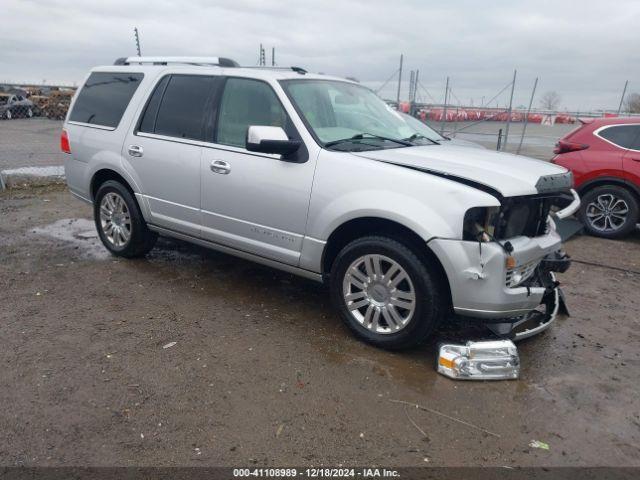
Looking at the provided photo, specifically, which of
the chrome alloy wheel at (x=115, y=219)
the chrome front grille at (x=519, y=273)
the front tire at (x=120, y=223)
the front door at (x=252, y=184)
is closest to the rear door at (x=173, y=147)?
the front door at (x=252, y=184)

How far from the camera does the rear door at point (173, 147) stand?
4480 mm

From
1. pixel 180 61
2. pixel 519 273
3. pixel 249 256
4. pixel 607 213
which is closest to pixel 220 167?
pixel 249 256

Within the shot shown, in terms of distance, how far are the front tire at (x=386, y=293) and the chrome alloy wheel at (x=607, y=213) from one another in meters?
4.93

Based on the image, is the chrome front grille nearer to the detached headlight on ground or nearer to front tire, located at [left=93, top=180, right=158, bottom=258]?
the detached headlight on ground

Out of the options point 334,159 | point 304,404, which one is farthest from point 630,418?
point 334,159

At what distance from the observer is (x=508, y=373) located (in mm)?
Result: 3381

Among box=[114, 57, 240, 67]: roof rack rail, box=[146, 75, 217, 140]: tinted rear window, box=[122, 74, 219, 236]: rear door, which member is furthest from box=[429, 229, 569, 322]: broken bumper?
box=[114, 57, 240, 67]: roof rack rail

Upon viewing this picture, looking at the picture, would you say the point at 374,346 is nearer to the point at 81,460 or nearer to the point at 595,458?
→ the point at 595,458

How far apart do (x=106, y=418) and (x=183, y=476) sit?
68cm

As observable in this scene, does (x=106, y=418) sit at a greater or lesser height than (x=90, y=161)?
lesser

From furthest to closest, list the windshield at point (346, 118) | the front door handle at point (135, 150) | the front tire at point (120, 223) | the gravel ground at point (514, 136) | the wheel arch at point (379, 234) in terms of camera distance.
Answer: the gravel ground at point (514, 136) → the front tire at point (120, 223) → the front door handle at point (135, 150) → the windshield at point (346, 118) → the wheel arch at point (379, 234)

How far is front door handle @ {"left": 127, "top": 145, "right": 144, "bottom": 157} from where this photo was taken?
191 inches

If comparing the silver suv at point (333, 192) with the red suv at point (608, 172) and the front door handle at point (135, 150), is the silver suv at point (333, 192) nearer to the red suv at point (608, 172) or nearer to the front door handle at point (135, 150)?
the front door handle at point (135, 150)

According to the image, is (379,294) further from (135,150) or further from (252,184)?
(135,150)
